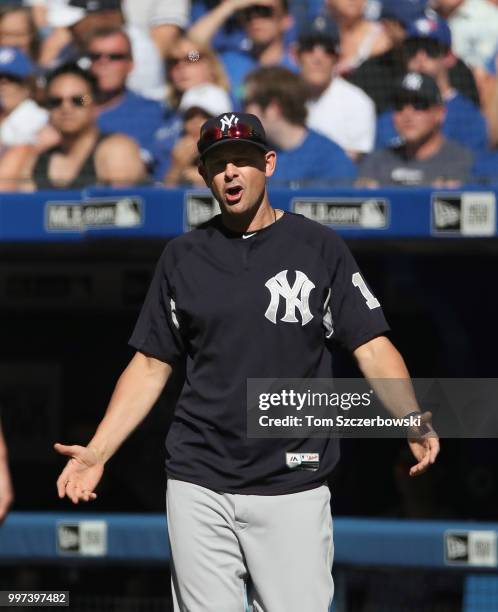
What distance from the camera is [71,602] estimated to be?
5086mm

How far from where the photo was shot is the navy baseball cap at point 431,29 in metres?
6.24

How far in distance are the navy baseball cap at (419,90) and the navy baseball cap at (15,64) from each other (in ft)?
7.13

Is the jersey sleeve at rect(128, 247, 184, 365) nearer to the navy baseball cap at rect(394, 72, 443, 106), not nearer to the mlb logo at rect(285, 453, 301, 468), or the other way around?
the mlb logo at rect(285, 453, 301, 468)

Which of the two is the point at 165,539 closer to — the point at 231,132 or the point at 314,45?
the point at 231,132

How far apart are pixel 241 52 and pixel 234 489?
412cm

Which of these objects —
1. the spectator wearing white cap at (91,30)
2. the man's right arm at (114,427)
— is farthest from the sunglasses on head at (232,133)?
the spectator wearing white cap at (91,30)

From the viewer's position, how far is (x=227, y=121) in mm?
2895

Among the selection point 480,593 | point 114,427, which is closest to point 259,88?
point 480,593

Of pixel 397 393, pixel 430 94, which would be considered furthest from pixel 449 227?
pixel 397 393

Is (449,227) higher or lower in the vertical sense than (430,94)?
lower

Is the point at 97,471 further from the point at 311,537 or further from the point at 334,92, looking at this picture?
the point at 334,92

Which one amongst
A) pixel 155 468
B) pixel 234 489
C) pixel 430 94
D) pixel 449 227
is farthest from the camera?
pixel 155 468

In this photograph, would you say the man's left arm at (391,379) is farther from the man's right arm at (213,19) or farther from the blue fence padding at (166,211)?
the man's right arm at (213,19)

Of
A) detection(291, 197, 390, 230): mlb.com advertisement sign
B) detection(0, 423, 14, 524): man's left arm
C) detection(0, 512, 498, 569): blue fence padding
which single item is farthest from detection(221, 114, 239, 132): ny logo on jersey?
detection(0, 512, 498, 569): blue fence padding
